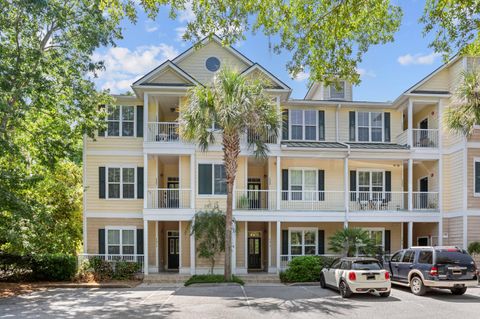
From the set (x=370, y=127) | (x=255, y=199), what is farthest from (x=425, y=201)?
(x=255, y=199)

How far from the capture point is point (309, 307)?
13.6 m

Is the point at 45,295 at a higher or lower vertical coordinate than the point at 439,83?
lower

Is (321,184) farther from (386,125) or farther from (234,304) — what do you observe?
(234,304)

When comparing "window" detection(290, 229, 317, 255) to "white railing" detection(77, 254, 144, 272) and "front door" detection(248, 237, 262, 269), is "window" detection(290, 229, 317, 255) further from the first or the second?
"white railing" detection(77, 254, 144, 272)

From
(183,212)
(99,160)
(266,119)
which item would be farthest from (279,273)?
(99,160)

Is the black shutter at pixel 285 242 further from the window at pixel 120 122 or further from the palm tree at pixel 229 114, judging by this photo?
the window at pixel 120 122

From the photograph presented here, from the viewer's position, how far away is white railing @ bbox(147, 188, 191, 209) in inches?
890

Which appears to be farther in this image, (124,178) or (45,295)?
(124,178)

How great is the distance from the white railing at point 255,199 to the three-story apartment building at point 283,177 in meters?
0.07

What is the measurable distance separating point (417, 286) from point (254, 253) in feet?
36.5

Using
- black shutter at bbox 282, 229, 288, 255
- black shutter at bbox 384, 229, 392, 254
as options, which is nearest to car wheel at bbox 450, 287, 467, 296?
black shutter at bbox 384, 229, 392, 254

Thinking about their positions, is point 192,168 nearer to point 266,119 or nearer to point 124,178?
point 124,178

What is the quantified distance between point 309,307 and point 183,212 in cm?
1020

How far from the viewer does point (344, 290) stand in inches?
603
